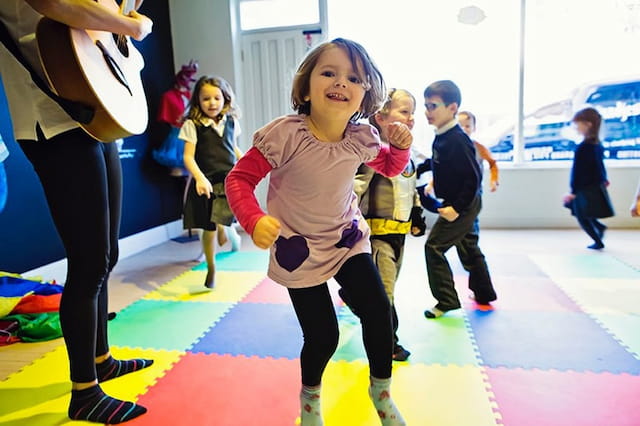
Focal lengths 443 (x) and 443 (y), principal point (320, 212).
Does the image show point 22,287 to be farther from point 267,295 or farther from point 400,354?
point 400,354

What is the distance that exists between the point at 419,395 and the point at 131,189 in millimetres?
3082

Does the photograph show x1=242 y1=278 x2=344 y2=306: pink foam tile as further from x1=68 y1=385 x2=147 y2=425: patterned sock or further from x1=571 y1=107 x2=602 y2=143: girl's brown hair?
x1=571 y1=107 x2=602 y2=143: girl's brown hair

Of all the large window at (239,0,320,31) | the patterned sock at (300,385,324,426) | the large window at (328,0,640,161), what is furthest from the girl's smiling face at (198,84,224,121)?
the large window at (239,0,320,31)

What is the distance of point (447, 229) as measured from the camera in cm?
209

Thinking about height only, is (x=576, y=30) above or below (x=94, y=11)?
above

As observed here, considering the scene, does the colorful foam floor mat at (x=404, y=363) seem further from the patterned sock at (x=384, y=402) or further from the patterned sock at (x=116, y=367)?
the patterned sock at (x=384, y=402)

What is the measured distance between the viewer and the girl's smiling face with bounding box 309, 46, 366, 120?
1102 mm

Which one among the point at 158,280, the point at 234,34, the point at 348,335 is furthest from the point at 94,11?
the point at 234,34

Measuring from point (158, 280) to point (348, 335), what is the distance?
1.50 meters

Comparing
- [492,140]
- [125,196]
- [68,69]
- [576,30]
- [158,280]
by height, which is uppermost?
[576,30]

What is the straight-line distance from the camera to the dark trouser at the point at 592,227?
3.41 metres

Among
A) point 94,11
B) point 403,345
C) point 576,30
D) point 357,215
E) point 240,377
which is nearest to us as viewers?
point 94,11

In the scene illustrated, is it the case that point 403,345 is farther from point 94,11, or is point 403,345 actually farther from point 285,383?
point 94,11

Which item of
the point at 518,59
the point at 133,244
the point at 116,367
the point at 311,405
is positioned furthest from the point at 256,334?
the point at 518,59
